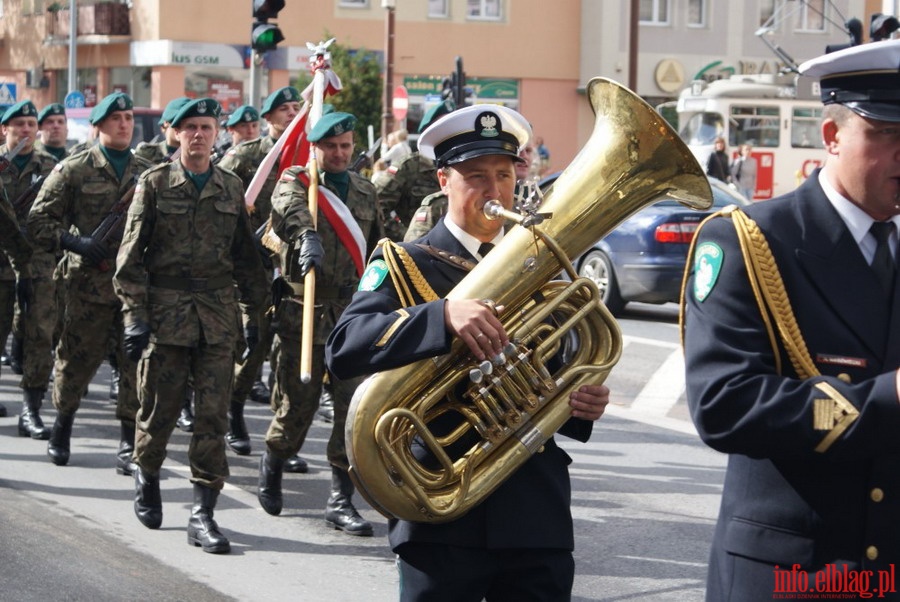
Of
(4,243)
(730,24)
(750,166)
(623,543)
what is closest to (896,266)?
(623,543)

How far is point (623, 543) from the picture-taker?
23.6ft

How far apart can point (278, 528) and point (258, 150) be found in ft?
12.5

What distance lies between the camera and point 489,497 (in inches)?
149

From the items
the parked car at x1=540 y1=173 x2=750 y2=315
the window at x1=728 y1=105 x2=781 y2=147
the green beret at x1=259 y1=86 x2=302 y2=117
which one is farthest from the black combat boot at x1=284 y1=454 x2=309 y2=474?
the window at x1=728 y1=105 x2=781 y2=147

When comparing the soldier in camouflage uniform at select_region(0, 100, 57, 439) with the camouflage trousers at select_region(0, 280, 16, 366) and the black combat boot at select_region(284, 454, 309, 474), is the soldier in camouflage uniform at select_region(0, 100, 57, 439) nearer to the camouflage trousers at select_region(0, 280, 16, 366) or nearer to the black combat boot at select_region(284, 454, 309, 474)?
the camouflage trousers at select_region(0, 280, 16, 366)

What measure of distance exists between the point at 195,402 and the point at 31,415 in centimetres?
320

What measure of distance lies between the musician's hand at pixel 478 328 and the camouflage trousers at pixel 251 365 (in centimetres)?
596

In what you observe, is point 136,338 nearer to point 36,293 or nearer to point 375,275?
point 375,275

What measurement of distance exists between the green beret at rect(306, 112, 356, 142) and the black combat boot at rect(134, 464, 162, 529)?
73.2 inches

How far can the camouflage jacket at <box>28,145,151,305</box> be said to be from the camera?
8750 millimetres

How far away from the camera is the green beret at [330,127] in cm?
747

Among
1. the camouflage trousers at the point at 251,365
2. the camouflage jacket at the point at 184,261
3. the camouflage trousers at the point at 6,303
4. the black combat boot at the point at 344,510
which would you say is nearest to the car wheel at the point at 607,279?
the camouflage trousers at the point at 251,365

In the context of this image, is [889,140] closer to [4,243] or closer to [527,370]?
[527,370]

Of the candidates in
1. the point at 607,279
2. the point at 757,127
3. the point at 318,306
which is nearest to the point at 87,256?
the point at 318,306
